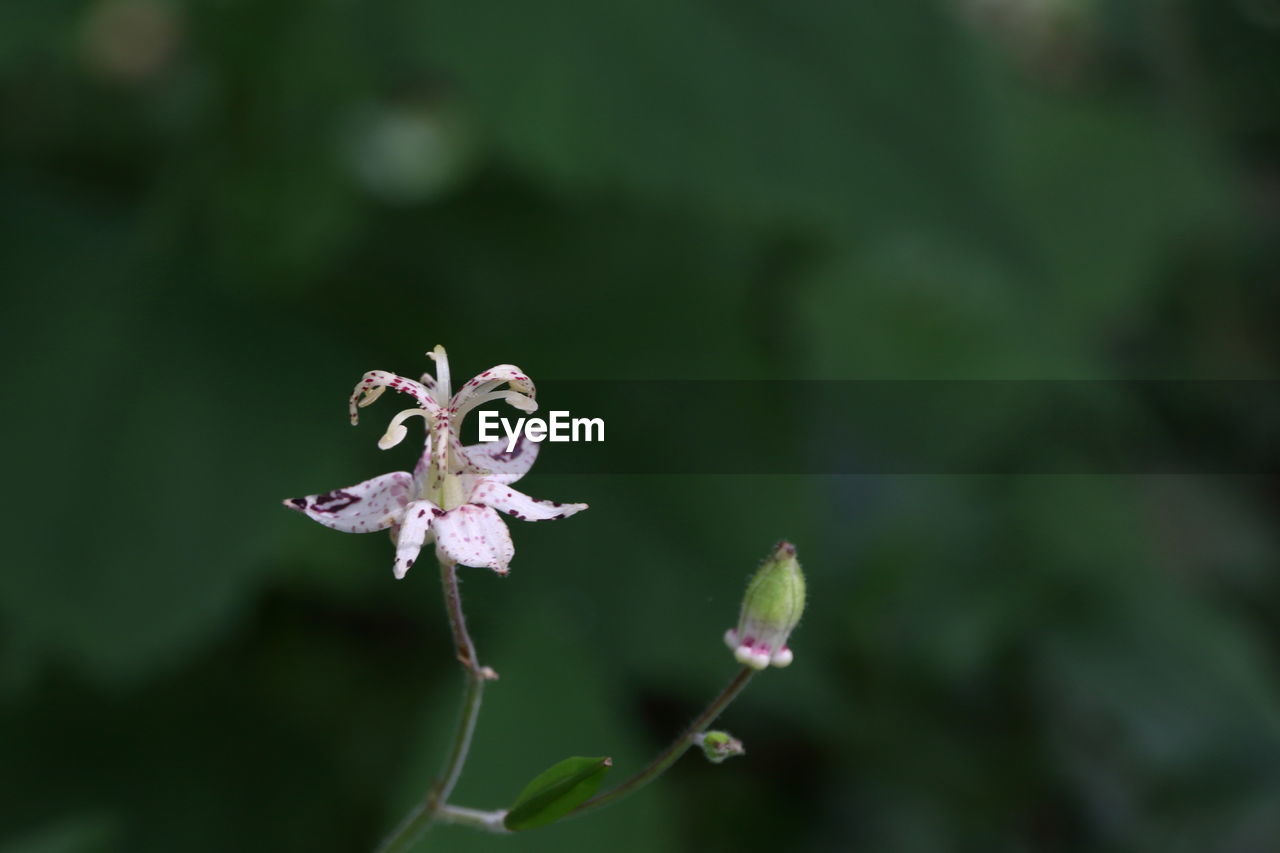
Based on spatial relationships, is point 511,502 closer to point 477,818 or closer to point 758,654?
point 758,654

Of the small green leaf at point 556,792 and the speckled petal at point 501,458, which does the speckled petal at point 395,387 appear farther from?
the small green leaf at point 556,792

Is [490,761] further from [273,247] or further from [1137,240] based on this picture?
[1137,240]

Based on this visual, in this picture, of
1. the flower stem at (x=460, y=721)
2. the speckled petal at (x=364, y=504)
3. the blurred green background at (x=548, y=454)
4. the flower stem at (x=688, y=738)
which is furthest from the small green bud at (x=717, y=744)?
the blurred green background at (x=548, y=454)

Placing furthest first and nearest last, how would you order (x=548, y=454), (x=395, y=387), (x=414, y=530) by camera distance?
(x=548, y=454) → (x=395, y=387) → (x=414, y=530)

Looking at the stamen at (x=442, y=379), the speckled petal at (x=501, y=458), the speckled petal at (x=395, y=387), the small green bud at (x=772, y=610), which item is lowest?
the small green bud at (x=772, y=610)

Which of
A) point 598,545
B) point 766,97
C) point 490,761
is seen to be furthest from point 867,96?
point 490,761

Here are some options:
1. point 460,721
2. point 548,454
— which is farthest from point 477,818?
point 548,454
